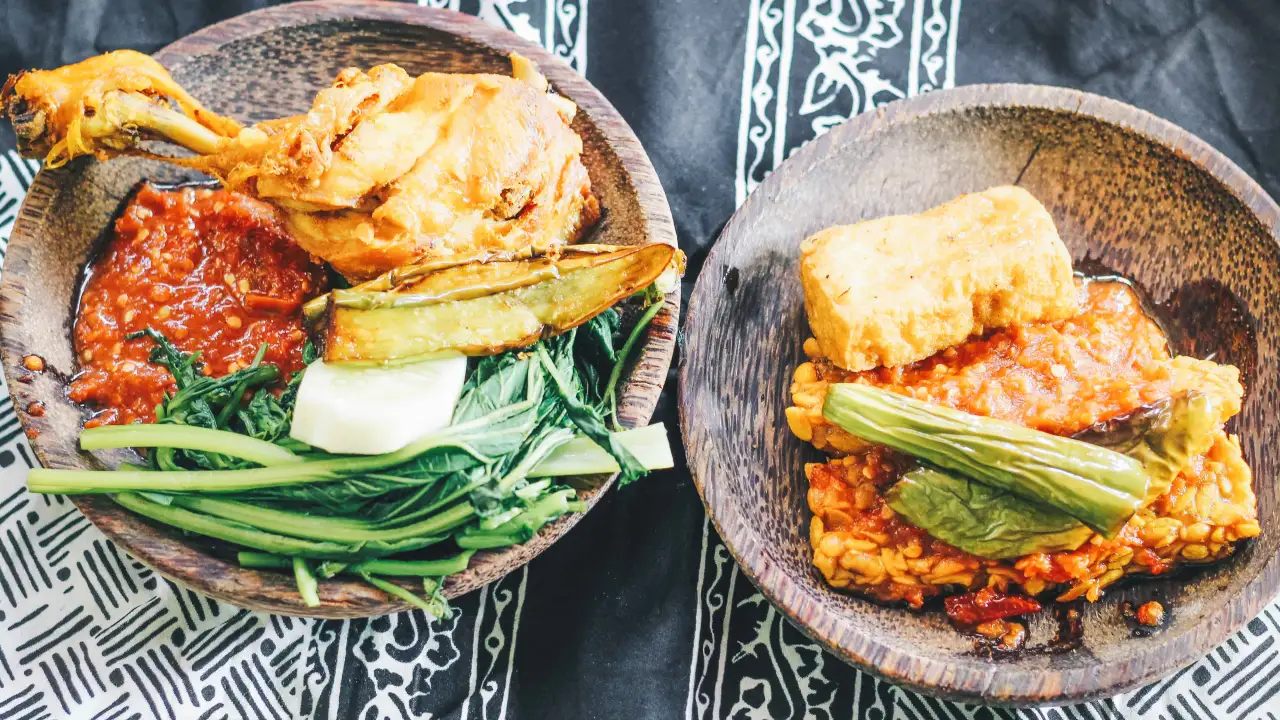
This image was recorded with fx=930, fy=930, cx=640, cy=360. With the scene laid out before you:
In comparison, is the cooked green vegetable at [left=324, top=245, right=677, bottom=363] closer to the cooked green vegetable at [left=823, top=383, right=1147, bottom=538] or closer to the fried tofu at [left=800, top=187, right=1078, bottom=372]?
the fried tofu at [left=800, top=187, right=1078, bottom=372]

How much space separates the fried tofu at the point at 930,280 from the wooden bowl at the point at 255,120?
405 millimetres

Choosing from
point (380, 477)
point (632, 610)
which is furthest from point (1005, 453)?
point (380, 477)

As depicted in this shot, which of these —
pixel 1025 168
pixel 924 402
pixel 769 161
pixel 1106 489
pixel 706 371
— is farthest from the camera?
pixel 769 161

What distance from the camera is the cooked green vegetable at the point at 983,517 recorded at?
7.09ft

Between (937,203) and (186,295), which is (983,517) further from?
(186,295)

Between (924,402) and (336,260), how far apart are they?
146 cm

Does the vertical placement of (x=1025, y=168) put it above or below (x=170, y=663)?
above

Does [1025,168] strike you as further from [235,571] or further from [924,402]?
[235,571]

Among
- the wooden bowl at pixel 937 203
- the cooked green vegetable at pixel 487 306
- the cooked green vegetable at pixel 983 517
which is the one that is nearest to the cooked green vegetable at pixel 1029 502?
the cooked green vegetable at pixel 983 517

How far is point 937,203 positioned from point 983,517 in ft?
3.19

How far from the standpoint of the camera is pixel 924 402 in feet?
7.31

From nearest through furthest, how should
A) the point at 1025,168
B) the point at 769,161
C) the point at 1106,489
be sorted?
the point at 1106,489 → the point at 1025,168 → the point at 769,161

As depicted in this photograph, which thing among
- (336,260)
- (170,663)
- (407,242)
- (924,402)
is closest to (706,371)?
(924,402)

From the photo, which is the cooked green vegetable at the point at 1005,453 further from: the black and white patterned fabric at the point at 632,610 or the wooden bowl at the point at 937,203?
the black and white patterned fabric at the point at 632,610
